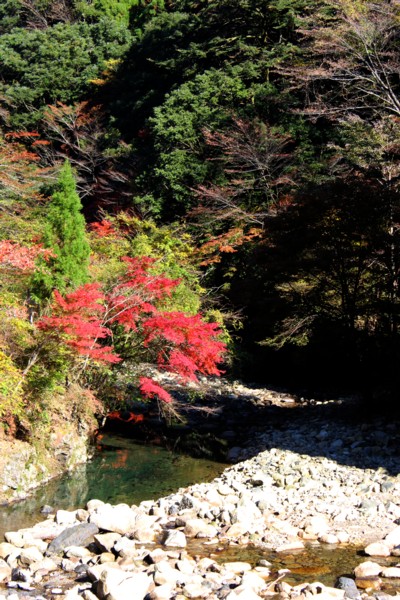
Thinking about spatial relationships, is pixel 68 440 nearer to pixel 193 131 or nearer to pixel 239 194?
pixel 239 194

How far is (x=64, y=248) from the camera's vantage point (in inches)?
505

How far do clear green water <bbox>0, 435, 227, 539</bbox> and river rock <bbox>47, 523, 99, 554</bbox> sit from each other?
3.18ft

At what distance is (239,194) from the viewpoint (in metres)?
21.3

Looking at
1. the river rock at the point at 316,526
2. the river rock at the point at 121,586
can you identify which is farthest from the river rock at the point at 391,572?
the river rock at the point at 121,586

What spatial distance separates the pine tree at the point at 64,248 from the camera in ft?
41.1

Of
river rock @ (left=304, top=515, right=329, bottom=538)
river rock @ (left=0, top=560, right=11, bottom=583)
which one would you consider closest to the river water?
river rock @ (left=304, top=515, right=329, bottom=538)

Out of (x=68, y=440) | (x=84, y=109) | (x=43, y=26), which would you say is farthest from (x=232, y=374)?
(x=43, y=26)

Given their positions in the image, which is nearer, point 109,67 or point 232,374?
point 232,374

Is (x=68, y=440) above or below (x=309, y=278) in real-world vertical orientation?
below

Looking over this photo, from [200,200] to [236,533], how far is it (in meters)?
14.6

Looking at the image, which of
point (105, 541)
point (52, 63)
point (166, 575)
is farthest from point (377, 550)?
point (52, 63)

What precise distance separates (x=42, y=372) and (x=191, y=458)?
12.3ft

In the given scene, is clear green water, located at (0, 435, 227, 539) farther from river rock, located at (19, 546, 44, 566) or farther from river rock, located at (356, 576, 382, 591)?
river rock, located at (356, 576, 382, 591)

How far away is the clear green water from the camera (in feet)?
32.4
